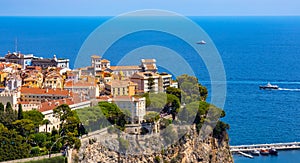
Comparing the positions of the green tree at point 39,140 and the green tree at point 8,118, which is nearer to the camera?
the green tree at point 39,140

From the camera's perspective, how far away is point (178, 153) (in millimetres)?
20578

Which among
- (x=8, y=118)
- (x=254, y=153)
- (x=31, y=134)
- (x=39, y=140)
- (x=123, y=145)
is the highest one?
(x=8, y=118)

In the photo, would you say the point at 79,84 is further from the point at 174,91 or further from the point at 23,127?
the point at 23,127

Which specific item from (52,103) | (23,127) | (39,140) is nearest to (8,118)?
(23,127)

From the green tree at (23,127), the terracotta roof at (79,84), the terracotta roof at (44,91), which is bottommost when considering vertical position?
the green tree at (23,127)

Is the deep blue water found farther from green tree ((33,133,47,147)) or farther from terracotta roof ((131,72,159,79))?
green tree ((33,133,47,147))

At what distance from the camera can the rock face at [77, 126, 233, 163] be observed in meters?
19.4

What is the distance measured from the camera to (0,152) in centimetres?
1780

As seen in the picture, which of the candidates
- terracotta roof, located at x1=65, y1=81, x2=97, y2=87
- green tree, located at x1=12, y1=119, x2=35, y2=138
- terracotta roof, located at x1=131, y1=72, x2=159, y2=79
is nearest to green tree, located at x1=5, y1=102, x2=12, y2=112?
green tree, located at x1=12, y1=119, x2=35, y2=138

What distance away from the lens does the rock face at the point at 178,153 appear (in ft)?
63.6

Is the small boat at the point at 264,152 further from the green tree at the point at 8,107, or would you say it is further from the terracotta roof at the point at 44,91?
the green tree at the point at 8,107

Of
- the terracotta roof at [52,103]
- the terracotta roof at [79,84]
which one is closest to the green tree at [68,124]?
the terracotta roof at [52,103]

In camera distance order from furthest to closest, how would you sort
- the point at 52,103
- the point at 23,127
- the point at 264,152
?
the point at 264,152 < the point at 52,103 < the point at 23,127

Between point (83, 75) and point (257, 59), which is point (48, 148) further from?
point (257, 59)
